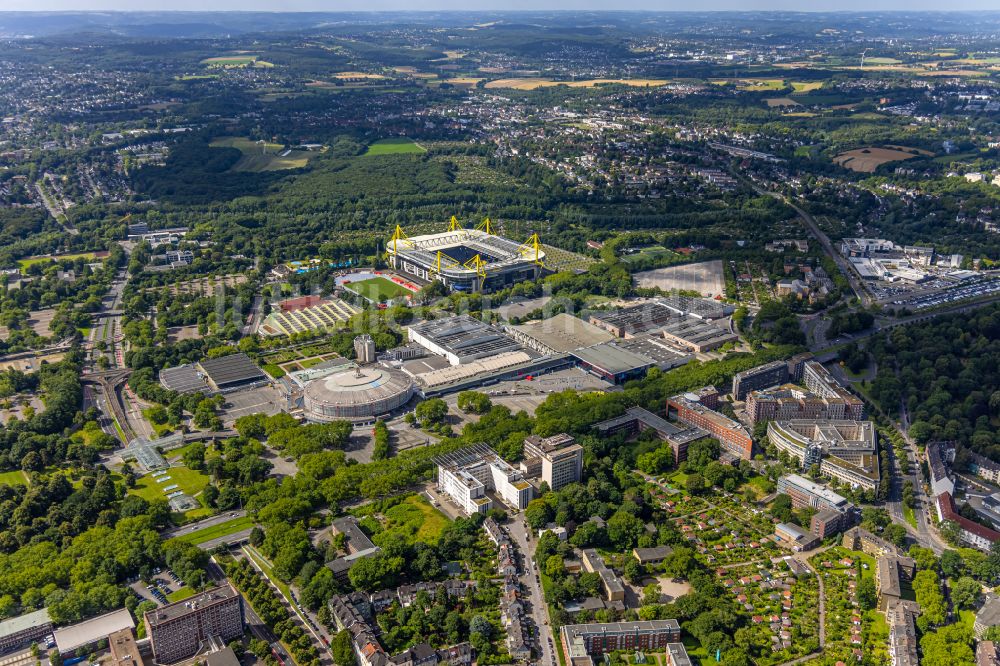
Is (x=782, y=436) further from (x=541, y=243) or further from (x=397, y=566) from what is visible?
(x=541, y=243)

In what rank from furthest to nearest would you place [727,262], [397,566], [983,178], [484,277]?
[983,178], [727,262], [484,277], [397,566]

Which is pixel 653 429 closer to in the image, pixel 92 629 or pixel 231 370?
pixel 231 370

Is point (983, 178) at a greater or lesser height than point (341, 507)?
greater

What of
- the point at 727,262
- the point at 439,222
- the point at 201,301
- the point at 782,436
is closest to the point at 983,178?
the point at 727,262

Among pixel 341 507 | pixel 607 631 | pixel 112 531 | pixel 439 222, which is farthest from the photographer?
pixel 439 222

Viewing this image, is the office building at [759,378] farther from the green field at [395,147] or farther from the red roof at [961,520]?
the green field at [395,147]

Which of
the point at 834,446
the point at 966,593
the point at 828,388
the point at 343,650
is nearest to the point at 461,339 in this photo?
the point at 828,388
